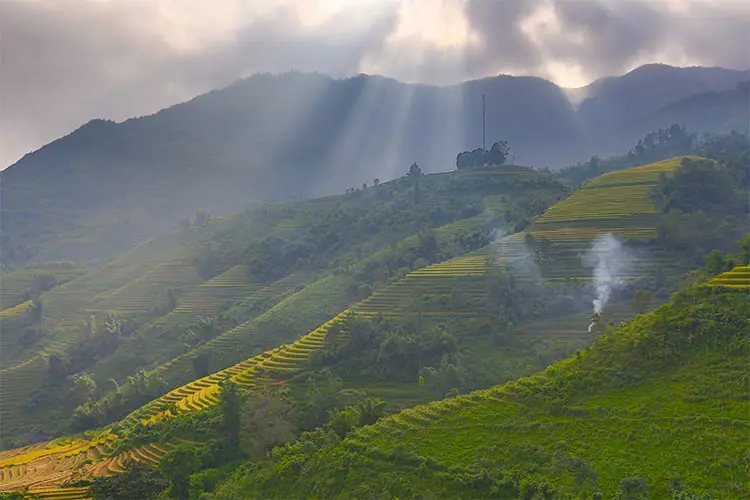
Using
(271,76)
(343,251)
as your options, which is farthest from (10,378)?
(271,76)

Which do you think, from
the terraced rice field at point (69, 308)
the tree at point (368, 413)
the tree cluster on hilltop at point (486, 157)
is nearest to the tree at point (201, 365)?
the terraced rice field at point (69, 308)

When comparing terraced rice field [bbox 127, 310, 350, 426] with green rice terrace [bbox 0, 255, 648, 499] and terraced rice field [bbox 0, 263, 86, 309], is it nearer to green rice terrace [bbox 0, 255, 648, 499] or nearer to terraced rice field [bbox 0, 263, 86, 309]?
green rice terrace [bbox 0, 255, 648, 499]

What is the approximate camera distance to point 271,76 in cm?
16162

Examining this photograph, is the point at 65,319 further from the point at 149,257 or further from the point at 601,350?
the point at 601,350

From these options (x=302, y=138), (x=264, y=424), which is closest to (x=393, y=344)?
(x=264, y=424)

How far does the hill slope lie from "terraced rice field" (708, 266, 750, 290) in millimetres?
414

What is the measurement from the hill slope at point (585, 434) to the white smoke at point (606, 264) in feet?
50.3

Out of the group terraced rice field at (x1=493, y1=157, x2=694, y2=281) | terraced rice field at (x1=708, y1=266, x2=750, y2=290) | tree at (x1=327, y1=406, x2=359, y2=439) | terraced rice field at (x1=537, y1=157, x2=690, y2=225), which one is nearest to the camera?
terraced rice field at (x1=708, y1=266, x2=750, y2=290)

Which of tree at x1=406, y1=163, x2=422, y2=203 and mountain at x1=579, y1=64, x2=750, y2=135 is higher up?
mountain at x1=579, y1=64, x2=750, y2=135

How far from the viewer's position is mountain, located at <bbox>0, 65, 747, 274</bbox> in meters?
130

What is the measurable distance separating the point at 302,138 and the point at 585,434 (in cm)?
14388

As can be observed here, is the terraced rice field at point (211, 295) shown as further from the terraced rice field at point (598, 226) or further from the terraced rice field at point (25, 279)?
the terraced rice field at point (598, 226)

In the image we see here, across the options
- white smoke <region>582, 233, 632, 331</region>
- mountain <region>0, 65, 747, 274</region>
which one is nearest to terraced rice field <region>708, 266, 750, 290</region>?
white smoke <region>582, 233, 632, 331</region>

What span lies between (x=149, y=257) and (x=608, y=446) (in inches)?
2620
